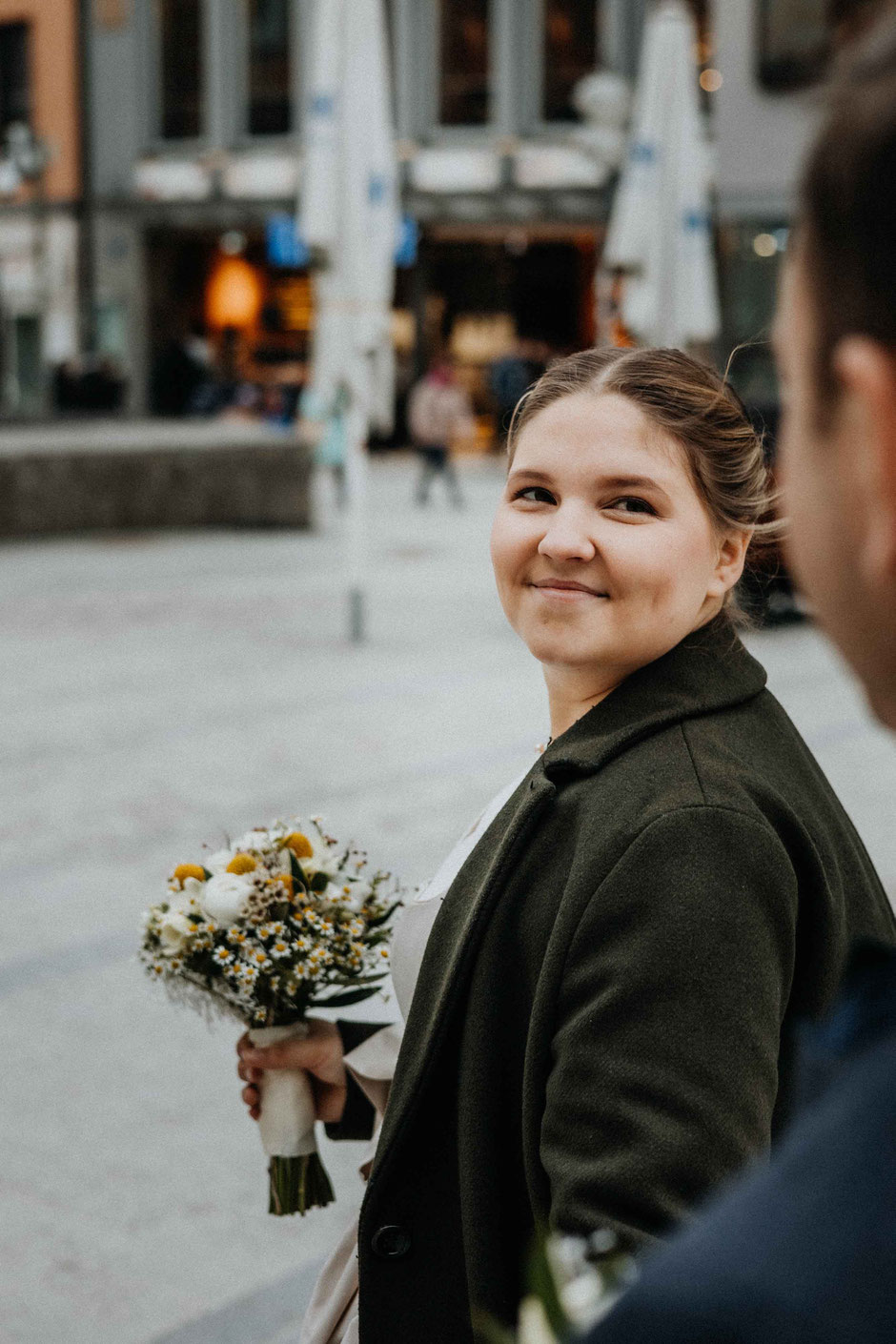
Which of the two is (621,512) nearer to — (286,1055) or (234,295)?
(286,1055)

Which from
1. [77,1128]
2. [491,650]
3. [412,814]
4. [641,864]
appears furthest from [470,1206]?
[491,650]

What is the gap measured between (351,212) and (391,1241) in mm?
9369

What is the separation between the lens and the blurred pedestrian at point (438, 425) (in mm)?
19609

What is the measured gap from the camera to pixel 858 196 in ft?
2.20

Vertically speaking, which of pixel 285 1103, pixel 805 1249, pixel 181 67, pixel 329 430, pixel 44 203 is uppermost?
pixel 181 67

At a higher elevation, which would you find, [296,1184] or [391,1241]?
[391,1241]

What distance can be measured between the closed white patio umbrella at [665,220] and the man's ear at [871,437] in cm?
1133

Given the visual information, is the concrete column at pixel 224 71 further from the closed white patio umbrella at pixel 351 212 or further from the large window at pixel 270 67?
the closed white patio umbrella at pixel 351 212

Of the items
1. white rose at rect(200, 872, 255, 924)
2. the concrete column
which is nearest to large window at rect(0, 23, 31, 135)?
the concrete column

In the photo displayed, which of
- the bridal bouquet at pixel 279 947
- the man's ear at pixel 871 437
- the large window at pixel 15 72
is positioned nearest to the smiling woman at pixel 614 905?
the bridal bouquet at pixel 279 947

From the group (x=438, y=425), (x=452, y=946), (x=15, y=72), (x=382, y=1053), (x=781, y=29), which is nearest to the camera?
(x=452, y=946)

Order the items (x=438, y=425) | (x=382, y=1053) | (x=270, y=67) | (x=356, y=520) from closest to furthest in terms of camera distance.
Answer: (x=382, y=1053)
(x=356, y=520)
(x=438, y=425)
(x=270, y=67)

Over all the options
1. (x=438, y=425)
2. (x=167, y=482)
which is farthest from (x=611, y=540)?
(x=438, y=425)

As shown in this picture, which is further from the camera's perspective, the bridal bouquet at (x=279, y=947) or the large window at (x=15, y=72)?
the large window at (x=15, y=72)
